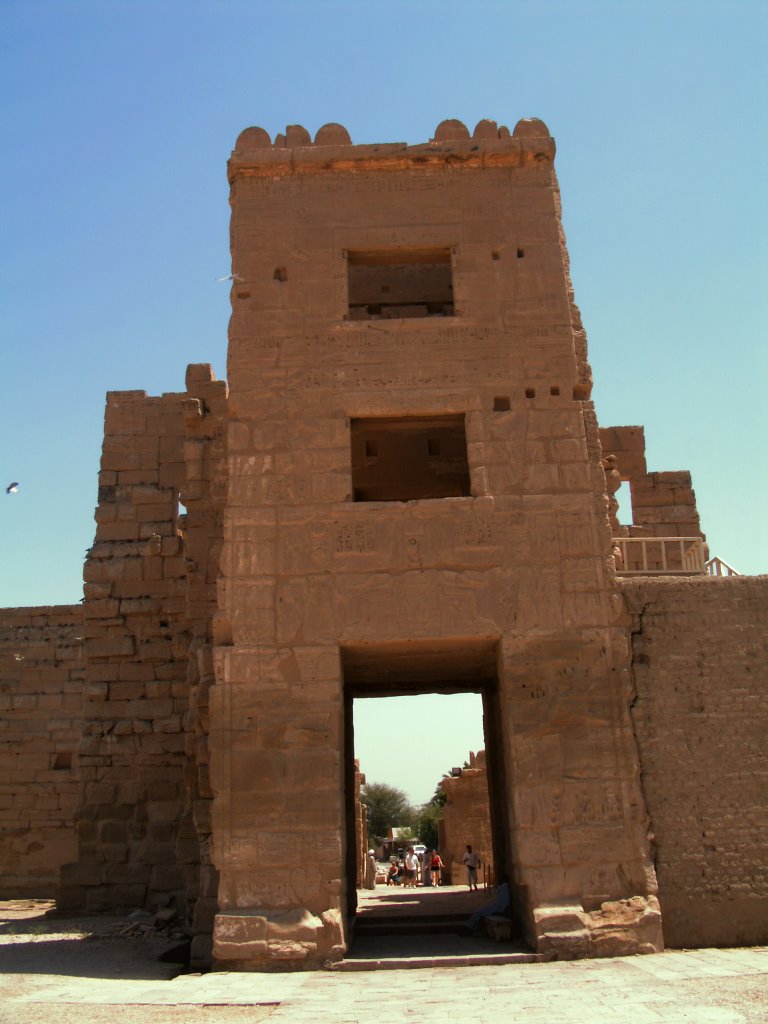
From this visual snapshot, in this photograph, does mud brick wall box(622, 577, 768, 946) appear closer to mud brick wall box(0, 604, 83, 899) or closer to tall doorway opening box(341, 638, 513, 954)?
tall doorway opening box(341, 638, 513, 954)

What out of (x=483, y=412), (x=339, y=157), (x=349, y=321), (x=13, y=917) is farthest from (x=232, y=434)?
(x=13, y=917)

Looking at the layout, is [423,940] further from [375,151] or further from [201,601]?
[375,151]

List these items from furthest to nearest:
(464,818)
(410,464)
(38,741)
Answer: (464,818), (38,741), (410,464)

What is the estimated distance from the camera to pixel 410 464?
470 inches

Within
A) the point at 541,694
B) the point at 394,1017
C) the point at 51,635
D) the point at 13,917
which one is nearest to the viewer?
the point at 394,1017

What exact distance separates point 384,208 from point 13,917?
929cm

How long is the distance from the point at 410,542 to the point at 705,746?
114 inches

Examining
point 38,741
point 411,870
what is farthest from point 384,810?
point 38,741

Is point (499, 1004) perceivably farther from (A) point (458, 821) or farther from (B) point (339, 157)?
(A) point (458, 821)

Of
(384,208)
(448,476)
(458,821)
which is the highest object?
(384,208)

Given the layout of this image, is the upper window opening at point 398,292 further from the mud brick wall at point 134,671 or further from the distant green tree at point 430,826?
the distant green tree at point 430,826

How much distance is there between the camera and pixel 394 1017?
5.39 m

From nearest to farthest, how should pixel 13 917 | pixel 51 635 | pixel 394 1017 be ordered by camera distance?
pixel 394 1017 → pixel 13 917 → pixel 51 635

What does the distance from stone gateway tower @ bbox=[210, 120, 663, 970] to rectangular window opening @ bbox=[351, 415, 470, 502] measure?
7.97ft
